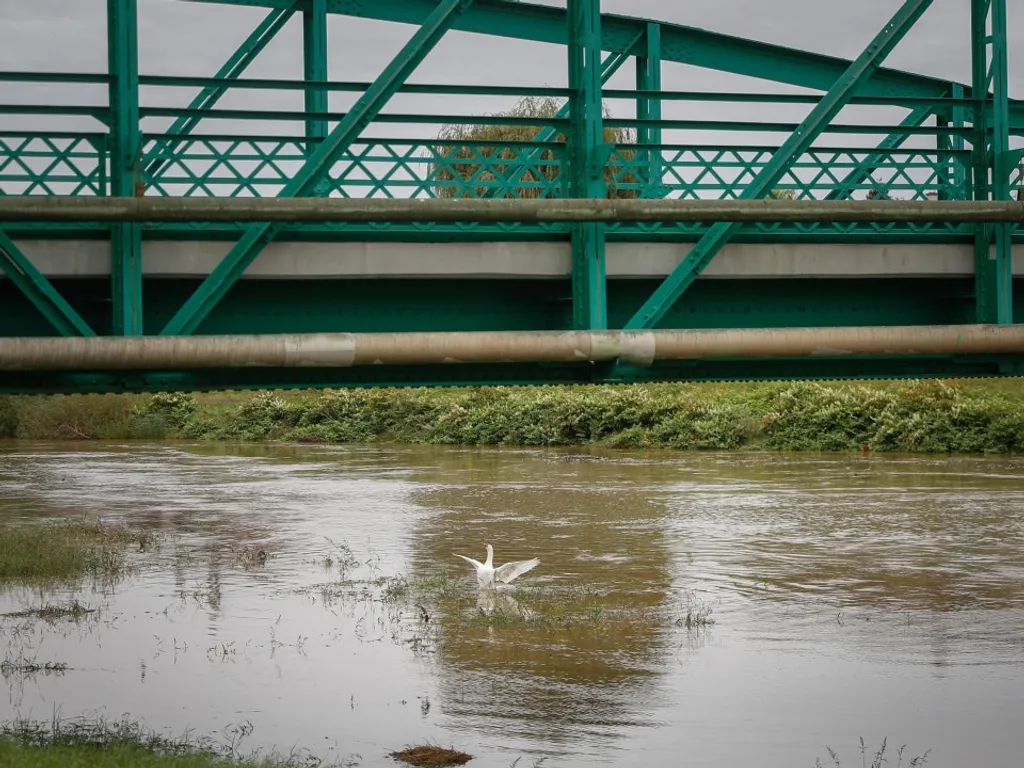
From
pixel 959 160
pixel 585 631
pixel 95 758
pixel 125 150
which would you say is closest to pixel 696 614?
pixel 585 631

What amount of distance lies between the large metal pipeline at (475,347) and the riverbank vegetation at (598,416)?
30362 millimetres

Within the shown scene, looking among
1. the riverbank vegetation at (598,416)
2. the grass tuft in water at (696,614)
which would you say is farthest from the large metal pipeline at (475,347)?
the riverbank vegetation at (598,416)

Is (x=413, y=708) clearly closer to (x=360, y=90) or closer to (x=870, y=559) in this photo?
(x=360, y=90)

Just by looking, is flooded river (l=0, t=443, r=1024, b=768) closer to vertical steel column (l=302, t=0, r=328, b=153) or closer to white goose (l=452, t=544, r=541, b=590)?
white goose (l=452, t=544, r=541, b=590)

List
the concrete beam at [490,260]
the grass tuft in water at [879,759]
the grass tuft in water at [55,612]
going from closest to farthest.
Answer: the grass tuft in water at [879,759], the concrete beam at [490,260], the grass tuft in water at [55,612]

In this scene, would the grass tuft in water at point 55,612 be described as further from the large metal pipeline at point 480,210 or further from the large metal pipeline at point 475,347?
the large metal pipeline at point 480,210

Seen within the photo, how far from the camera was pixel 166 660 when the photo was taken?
1603 centimetres

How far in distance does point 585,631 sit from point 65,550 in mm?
Result: 9599

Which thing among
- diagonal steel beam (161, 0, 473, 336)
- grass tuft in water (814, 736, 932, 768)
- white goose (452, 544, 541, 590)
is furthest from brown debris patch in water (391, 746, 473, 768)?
white goose (452, 544, 541, 590)

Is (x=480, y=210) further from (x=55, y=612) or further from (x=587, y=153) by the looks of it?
(x=55, y=612)

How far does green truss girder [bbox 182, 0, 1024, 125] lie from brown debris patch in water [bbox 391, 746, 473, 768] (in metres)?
14.3

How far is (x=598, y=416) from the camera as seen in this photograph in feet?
168

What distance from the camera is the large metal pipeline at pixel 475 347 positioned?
1151cm

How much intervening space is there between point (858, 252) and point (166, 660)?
324 inches
